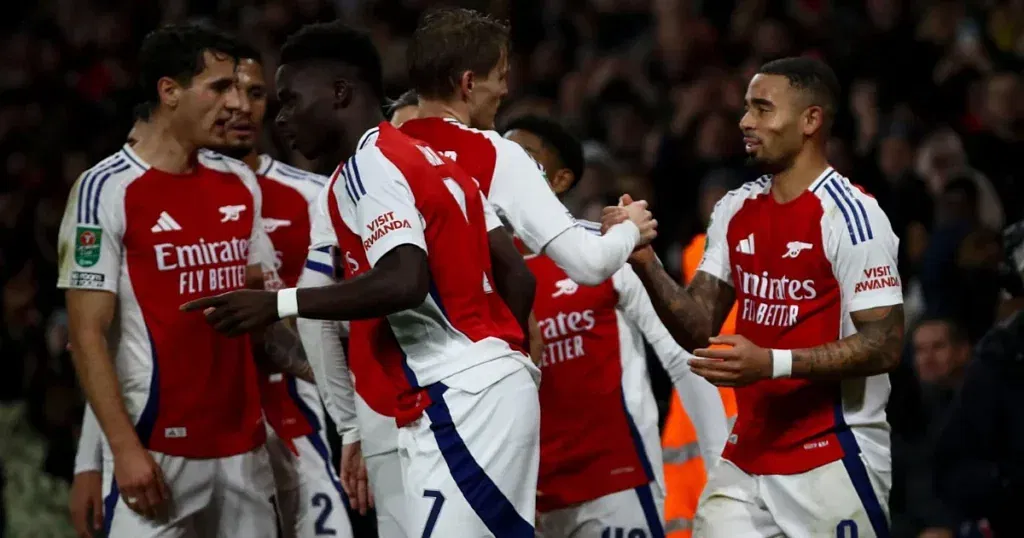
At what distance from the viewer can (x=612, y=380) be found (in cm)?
573

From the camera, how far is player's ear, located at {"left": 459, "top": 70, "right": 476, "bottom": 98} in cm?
466

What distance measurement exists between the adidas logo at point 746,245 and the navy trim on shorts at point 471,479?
1.28 m

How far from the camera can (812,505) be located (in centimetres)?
484

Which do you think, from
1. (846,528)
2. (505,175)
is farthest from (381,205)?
(846,528)

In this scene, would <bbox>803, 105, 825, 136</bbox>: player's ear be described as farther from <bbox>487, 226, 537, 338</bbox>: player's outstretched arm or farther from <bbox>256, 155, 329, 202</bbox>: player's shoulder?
<bbox>256, 155, 329, 202</bbox>: player's shoulder

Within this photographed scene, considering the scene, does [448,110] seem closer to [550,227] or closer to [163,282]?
[550,227]

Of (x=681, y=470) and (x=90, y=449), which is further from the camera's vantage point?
(x=681, y=470)

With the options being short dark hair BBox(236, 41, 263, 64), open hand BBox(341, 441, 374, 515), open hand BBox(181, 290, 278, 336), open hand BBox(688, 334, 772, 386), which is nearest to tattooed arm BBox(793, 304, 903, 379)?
open hand BBox(688, 334, 772, 386)

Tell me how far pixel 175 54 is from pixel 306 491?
1.68 metres

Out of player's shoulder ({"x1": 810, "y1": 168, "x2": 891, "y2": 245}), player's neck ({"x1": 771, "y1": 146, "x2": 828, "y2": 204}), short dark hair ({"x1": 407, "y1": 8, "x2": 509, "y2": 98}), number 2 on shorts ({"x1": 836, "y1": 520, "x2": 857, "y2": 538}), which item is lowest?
number 2 on shorts ({"x1": 836, "y1": 520, "x2": 857, "y2": 538})

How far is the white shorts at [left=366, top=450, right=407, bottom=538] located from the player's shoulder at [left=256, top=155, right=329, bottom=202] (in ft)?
5.52

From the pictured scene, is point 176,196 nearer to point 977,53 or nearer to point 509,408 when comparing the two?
point 509,408

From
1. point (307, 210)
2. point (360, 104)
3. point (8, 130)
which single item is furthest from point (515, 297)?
point (8, 130)

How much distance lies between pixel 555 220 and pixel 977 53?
273 inches
